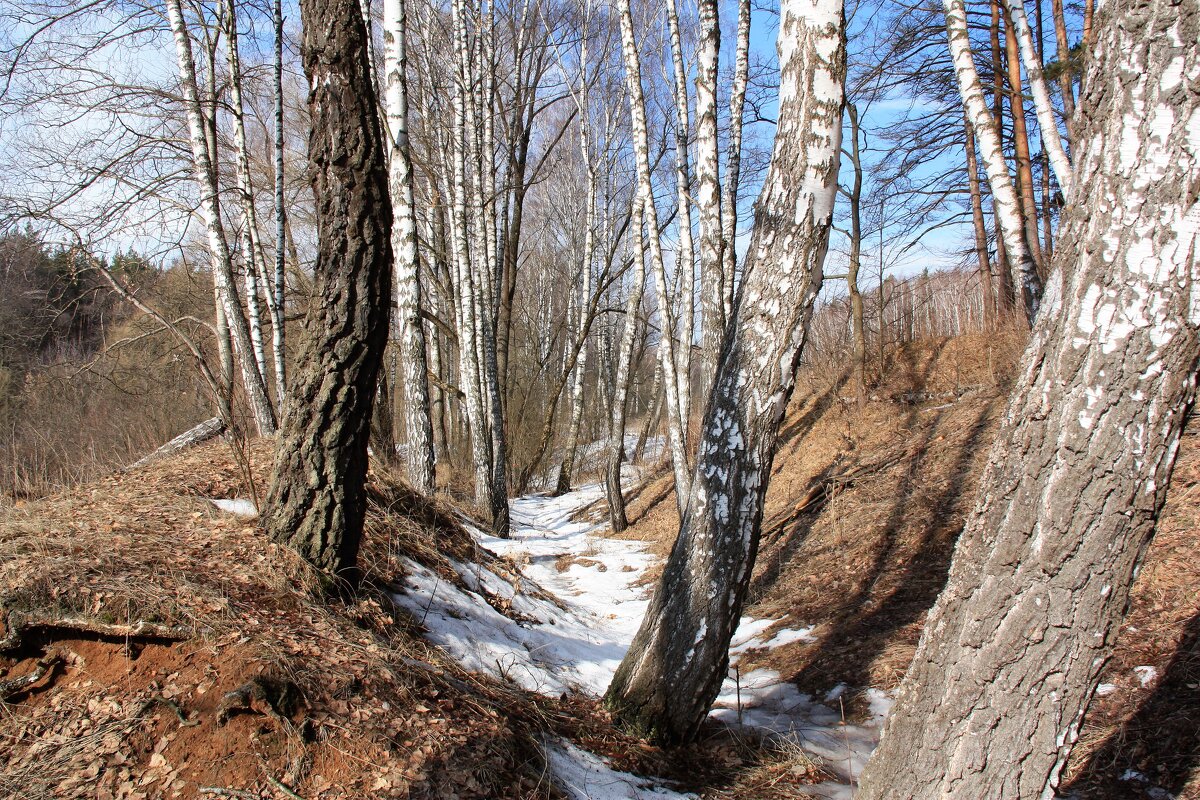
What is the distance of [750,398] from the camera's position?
3162 millimetres

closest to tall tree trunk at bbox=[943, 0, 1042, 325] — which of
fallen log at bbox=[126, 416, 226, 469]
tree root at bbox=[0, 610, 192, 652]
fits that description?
tree root at bbox=[0, 610, 192, 652]

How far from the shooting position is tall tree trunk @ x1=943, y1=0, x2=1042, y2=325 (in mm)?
6527

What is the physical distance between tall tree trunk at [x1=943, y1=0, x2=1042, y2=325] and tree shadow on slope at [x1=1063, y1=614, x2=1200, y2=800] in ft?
15.5

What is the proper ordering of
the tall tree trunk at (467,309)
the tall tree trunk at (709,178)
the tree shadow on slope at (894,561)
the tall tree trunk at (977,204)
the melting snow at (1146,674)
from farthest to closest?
the tall tree trunk at (977,204) → the tall tree trunk at (467,309) → the tall tree trunk at (709,178) → the tree shadow on slope at (894,561) → the melting snow at (1146,674)

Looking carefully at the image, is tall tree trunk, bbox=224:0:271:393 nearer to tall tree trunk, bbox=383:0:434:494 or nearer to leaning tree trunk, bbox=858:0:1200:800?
tall tree trunk, bbox=383:0:434:494

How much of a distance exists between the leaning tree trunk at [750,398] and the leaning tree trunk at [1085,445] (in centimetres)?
138

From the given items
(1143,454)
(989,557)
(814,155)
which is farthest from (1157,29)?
(814,155)

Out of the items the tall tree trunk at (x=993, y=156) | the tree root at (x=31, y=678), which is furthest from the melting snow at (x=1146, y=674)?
the tall tree trunk at (x=993, y=156)

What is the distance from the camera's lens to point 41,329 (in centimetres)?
820

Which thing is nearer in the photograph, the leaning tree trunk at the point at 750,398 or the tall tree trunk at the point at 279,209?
the leaning tree trunk at the point at 750,398

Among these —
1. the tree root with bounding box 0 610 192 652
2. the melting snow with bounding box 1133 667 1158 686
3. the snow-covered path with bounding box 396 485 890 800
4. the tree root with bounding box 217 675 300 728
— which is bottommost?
the snow-covered path with bounding box 396 485 890 800

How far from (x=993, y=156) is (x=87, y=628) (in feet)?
25.0

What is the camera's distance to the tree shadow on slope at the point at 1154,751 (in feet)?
7.93

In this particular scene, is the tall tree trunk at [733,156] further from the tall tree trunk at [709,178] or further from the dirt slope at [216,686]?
the dirt slope at [216,686]
